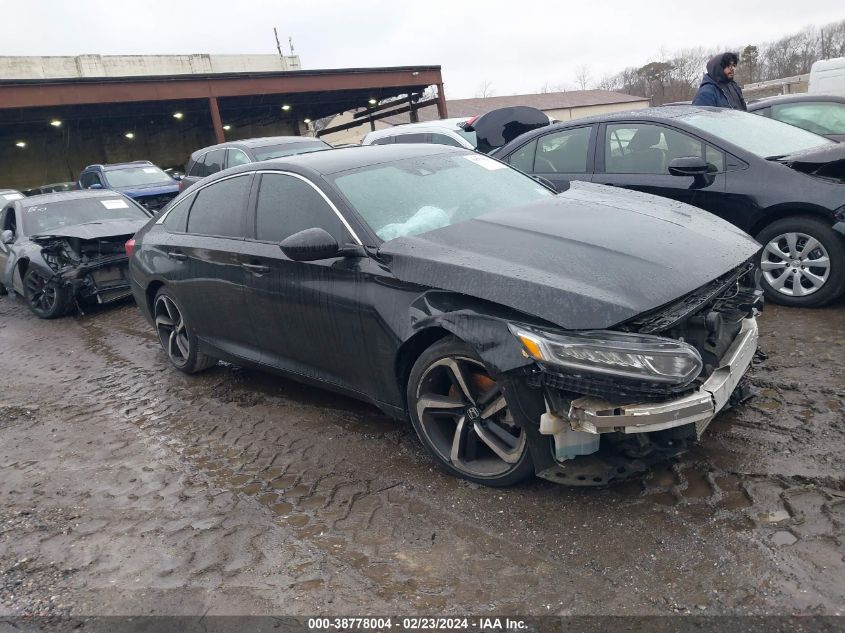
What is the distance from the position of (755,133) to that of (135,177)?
13603 millimetres

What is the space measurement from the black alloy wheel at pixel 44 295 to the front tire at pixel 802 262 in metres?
7.71

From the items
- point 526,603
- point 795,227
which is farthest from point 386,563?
point 795,227

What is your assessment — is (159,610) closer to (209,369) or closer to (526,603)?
(526,603)

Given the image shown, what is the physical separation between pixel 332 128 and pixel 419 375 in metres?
35.3

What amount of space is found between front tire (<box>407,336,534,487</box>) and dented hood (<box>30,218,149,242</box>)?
20.6ft

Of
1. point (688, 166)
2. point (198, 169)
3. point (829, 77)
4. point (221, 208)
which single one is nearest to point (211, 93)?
point (198, 169)

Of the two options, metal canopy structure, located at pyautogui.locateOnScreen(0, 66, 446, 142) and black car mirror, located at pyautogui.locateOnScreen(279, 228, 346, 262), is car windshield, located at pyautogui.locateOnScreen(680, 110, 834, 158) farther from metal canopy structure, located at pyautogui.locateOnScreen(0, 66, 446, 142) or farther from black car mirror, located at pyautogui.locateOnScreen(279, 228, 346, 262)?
metal canopy structure, located at pyautogui.locateOnScreen(0, 66, 446, 142)

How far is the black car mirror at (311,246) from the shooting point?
3410 mm

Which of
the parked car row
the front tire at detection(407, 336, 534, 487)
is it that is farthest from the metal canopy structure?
the front tire at detection(407, 336, 534, 487)

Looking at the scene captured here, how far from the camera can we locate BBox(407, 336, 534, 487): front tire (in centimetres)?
303

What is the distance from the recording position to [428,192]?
3.90 m

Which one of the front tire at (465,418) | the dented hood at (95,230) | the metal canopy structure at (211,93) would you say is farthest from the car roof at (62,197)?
the metal canopy structure at (211,93)

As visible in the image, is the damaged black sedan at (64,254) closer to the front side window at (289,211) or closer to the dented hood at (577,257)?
the front side window at (289,211)

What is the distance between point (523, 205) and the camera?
3877 millimetres
